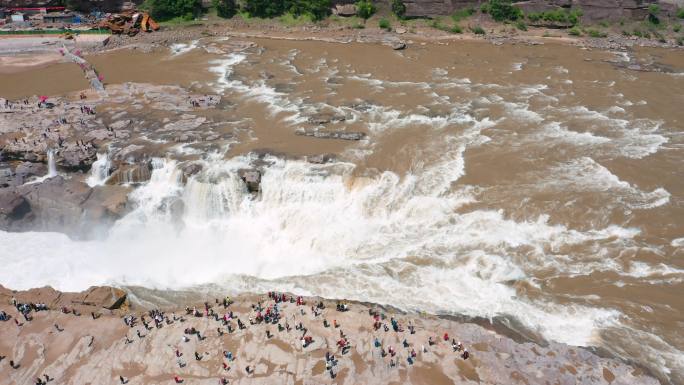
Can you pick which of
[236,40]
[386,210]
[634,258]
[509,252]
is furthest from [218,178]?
[236,40]

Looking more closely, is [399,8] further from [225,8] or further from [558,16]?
[225,8]

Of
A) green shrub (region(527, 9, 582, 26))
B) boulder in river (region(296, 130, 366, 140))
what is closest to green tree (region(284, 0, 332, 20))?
green shrub (region(527, 9, 582, 26))

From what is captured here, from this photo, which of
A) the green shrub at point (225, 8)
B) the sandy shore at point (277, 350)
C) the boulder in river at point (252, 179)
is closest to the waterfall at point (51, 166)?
the sandy shore at point (277, 350)

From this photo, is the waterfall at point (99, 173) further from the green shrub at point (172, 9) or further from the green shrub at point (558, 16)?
the green shrub at point (558, 16)

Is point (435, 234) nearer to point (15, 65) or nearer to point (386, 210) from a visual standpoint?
point (386, 210)

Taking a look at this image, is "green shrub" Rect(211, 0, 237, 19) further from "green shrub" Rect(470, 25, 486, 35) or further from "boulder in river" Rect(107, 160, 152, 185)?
"boulder in river" Rect(107, 160, 152, 185)

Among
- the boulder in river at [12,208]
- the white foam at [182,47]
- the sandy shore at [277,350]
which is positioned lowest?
the sandy shore at [277,350]
